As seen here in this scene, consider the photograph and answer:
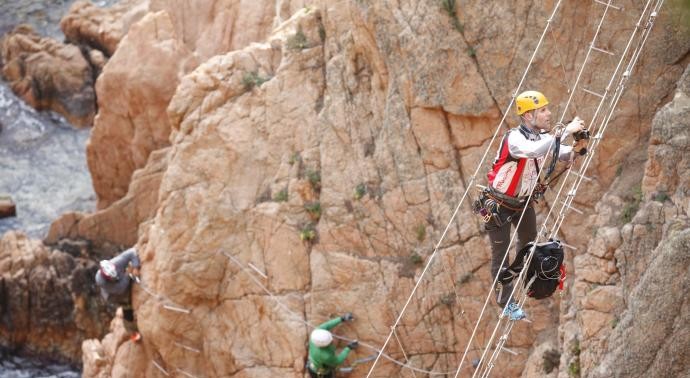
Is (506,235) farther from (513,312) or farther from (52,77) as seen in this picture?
(52,77)

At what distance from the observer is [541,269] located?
11734mm

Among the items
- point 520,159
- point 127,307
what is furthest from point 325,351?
point 520,159

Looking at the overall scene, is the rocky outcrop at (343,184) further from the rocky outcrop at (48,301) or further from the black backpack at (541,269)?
the rocky outcrop at (48,301)

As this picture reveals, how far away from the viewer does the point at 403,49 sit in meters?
15.9

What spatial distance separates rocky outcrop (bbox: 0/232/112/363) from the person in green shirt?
34.1 feet

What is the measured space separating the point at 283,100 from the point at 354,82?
1.30 meters

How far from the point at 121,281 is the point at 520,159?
31.3ft

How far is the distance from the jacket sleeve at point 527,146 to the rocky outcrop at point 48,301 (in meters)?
16.3

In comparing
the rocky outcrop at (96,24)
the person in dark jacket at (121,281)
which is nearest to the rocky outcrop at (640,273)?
the person in dark jacket at (121,281)

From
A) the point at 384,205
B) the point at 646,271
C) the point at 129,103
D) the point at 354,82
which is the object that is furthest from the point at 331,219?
the point at 129,103

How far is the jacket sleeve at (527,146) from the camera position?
35.6ft

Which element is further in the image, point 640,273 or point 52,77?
point 52,77

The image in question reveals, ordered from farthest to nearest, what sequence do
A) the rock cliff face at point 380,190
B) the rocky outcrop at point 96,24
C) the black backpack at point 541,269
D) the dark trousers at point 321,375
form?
the rocky outcrop at point 96,24
the dark trousers at point 321,375
the rock cliff face at point 380,190
the black backpack at point 541,269

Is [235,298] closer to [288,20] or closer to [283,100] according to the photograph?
[283,100]
